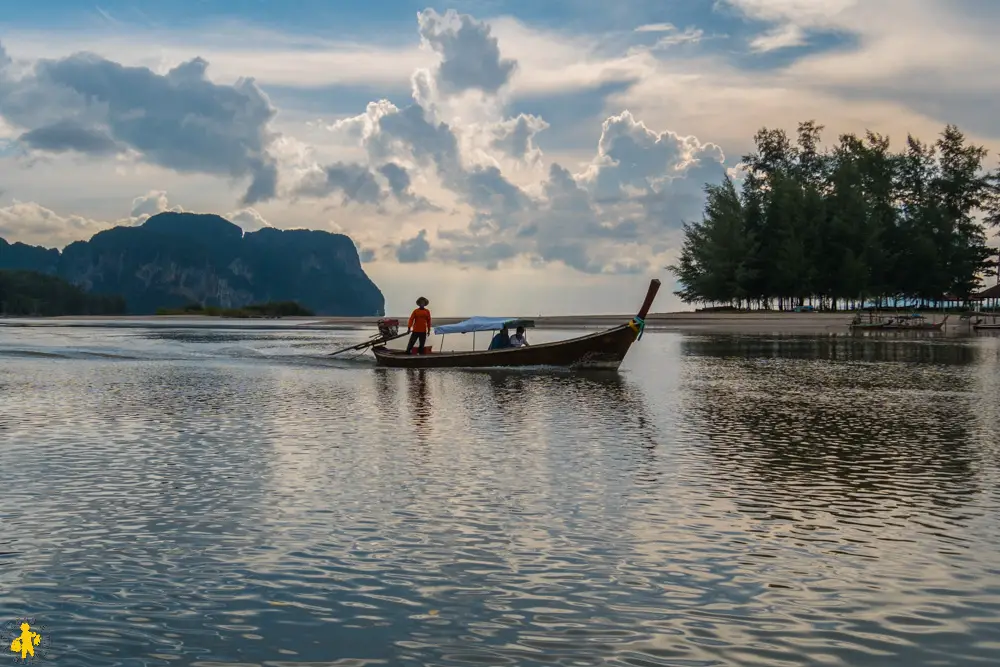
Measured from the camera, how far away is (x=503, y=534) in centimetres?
987

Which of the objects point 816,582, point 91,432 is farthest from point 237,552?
point 91,432

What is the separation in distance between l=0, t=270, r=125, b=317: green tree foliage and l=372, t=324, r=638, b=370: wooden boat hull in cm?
14667

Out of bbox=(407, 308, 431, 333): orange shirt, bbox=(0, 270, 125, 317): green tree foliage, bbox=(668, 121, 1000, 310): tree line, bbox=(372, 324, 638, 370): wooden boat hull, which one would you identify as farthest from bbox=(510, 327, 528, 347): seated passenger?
bbox=(0, 270, 125, 317): green tree foliage

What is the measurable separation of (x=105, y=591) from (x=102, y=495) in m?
4.20

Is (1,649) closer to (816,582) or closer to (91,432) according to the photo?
(816,582)

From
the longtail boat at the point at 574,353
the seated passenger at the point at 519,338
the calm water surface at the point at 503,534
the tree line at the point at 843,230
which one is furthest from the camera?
the tree line at the point at 843,230

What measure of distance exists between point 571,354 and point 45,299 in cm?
15668

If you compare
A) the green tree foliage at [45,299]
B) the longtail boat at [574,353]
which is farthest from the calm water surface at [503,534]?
the green tree foliage at [45,299]

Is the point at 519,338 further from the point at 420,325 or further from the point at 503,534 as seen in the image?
the point at 503,534

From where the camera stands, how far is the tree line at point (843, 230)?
94.8 meters

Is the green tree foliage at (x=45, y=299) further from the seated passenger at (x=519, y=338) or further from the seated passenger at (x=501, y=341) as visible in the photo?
the seated passenger at (x=519, y=338)

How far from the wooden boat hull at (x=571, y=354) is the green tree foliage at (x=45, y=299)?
481 feet

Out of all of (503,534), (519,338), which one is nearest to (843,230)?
(519,338)

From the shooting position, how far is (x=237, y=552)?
914 cm
